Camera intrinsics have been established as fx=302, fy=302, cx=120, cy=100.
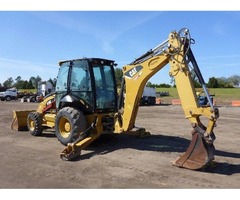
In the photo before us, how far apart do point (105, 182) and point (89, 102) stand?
3.18 metres

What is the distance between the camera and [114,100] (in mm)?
8609

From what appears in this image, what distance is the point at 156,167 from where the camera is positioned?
20.1 feet

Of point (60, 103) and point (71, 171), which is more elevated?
point (60, 103)

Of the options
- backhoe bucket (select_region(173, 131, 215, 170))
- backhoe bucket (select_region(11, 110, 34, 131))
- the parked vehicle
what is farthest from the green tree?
backhoe bucket (select_region(173, 131, 215, 170))

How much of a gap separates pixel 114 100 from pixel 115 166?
→ 274 centimetres

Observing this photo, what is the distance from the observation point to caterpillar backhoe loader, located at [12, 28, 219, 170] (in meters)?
5.89

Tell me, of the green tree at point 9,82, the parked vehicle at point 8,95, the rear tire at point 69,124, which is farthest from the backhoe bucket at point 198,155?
the green tree at point 9,82

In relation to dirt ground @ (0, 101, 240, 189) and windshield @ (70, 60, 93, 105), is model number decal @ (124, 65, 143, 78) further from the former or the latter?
dirt ground @ (0, 101, 240, 189)

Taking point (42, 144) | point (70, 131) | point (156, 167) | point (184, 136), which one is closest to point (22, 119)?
point (42, 144)

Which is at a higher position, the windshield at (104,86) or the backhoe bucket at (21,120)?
the windshield at (104,86)

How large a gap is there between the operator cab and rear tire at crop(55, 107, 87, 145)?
0.34m

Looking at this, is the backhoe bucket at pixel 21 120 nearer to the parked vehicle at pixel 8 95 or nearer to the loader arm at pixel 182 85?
the loader arm at pixel 182 85

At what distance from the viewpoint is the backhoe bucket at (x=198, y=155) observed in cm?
570

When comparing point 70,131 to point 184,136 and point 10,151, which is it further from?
point 184,136
